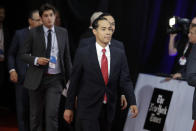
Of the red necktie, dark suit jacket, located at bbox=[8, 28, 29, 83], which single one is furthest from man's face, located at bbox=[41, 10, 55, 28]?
the red necktie

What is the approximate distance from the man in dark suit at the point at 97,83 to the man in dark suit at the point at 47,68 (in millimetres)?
1153

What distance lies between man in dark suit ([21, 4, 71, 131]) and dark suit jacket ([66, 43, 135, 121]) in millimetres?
1145

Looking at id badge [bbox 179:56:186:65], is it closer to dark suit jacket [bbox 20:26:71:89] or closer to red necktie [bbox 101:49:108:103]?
dark suit jacket [bbox 20:26:71:89]

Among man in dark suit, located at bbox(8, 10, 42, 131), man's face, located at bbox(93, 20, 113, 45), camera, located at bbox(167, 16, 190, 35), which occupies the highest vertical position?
camera, located at bbox(167, 16, 190, 35)

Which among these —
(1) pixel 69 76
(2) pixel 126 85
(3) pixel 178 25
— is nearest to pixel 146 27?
(3) pixel 178 25

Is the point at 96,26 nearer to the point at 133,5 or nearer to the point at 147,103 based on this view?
the point at 147,103

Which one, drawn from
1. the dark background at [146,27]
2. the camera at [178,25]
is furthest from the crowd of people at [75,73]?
the dark background at [146,27]

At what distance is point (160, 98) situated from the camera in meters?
4.66

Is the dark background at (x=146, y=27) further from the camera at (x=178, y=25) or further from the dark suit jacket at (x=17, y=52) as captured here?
the dark suit jacket at (x=17, y=52)

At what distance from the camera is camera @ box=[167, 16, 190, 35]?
4.57m

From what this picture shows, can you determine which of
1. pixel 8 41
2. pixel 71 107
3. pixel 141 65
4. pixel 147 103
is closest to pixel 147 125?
pixel 147 103

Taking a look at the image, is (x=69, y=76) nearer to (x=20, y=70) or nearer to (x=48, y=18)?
(x=48, y=18)

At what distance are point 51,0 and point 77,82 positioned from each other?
150 inches

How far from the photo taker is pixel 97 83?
3.43 meters
